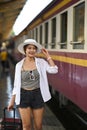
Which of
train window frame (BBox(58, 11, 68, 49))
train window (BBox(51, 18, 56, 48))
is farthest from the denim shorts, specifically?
train window (BBox(51, 18, 56, 48))

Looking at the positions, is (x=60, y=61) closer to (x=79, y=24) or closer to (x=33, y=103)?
(x=79, y=24)

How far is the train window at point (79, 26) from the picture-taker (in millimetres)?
8008

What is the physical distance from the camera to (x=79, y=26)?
330 inches

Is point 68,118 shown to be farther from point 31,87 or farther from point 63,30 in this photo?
point 31,87

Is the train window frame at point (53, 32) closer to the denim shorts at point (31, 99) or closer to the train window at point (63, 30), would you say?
the train window at point (63, 30)

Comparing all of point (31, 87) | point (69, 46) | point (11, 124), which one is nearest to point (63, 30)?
point (69, 46)

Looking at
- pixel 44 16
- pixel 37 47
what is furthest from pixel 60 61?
pixel 37 47

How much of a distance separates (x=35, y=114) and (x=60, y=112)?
5.86 m

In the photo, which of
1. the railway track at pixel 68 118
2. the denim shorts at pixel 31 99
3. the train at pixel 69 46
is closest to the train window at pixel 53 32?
the train at pixel 69 46

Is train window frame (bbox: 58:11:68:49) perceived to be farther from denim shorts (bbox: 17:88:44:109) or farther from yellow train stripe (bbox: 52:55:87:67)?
denim shorts (bbox: 17:88:44:109)

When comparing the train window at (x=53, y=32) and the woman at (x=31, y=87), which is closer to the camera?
the woman at (x=31, y=87)

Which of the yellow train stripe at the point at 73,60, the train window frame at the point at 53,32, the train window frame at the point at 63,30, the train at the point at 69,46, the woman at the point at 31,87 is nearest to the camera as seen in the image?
the woman at the point at 31,87

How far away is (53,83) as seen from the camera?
11.4 meters

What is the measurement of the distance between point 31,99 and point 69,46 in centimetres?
317
